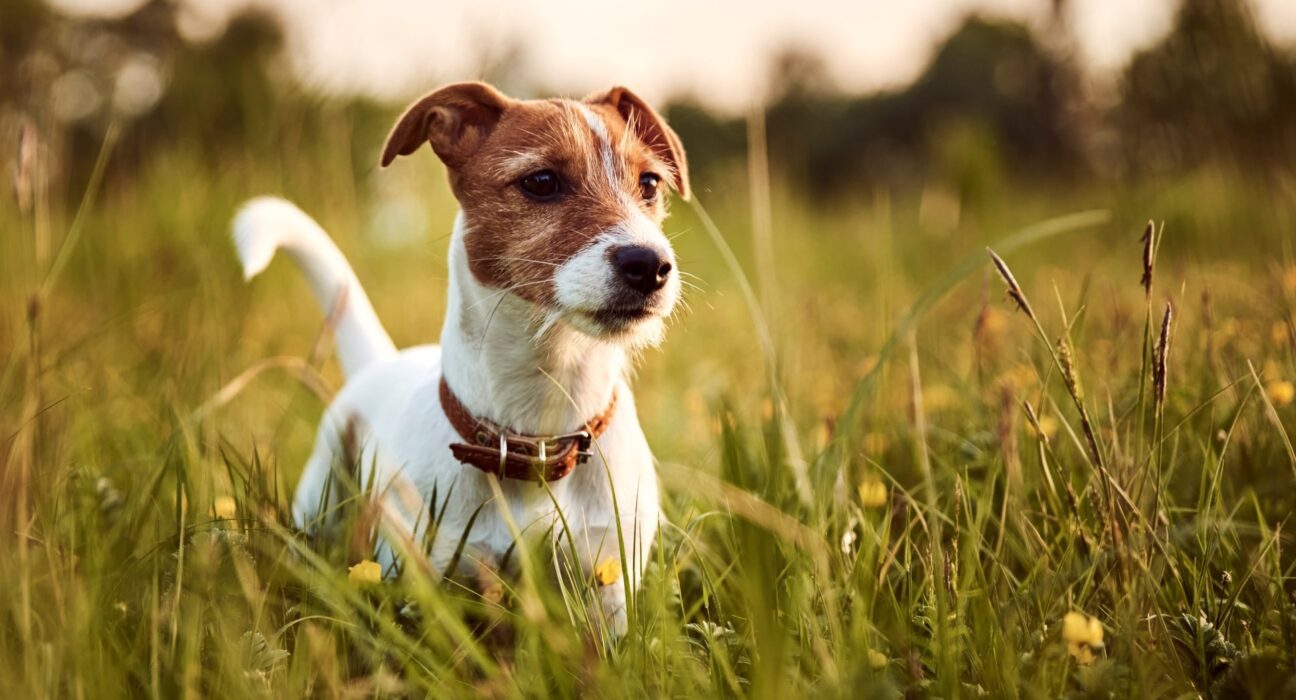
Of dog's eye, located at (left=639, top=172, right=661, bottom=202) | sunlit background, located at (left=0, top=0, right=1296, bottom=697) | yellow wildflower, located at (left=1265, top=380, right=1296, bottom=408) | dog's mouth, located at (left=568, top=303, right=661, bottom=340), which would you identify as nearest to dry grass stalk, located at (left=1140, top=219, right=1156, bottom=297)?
sunlit background, located at (left=0, top=0, right=1296, bottom=697)

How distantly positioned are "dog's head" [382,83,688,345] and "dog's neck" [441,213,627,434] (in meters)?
0.07

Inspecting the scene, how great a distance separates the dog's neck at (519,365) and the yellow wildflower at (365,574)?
1.99 feet

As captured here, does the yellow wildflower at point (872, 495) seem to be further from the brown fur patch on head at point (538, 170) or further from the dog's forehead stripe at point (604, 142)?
the dog's forehead stripe at point (604, 142)

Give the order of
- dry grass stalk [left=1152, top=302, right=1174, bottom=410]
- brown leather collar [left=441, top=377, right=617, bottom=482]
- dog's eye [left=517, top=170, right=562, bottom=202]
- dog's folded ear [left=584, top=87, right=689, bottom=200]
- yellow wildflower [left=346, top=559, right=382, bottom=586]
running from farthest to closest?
dog's folded ear [left=584, top=87, right=689, bottom=200] < dog's eye [left=517, top=170, right=562, bottom=202] < brown leather collar [left=441, top=377, right=617, bottom=482] < yellow wildflower [left=346, top=559, right=382, bottom=586] < dry grass stalk [left=1152, top=302, right=1174, bottom=410]

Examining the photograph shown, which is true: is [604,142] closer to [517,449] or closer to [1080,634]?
[517,449]

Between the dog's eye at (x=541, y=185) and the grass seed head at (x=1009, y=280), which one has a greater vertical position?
the dog's eye at (x=541, y=185)

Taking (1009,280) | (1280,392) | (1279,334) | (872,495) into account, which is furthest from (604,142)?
(1279,334)

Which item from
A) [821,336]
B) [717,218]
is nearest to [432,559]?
[821,336]

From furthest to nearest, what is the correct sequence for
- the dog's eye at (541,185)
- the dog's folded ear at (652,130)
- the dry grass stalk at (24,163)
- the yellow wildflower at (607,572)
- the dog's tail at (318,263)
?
the dog's folded ear at (652,130) < the dog's tail at (318,263) < the dog's eye at (541,185) < the yellow wildflower at (607,572) < the dry grass stalk at (24,163)

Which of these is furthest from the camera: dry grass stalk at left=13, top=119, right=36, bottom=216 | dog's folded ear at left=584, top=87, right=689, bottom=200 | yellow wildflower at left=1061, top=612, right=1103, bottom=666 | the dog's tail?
dog's folded ear at left=584, top=87, right=689, bottom=200

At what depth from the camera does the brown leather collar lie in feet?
6.99

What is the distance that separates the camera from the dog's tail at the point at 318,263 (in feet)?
8.56

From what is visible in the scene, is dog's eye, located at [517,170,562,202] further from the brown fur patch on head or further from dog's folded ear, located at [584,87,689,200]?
dog's folded ear, located at [584,87,689,200]

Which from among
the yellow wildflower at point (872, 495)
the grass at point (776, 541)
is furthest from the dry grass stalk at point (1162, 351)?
the yellow wildflower at point (872, 495)
